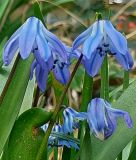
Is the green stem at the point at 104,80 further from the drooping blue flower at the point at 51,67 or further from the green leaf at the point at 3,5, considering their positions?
the green leaf at the point at 3,5

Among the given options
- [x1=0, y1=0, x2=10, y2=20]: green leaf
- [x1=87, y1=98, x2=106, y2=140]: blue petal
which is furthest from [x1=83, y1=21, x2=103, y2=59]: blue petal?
[x1=0, y1=0, x2=10, y2=20]: green leaf

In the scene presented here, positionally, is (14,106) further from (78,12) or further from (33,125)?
(78,12)

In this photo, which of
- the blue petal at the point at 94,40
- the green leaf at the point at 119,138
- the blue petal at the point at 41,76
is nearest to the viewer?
the blue petal at the point at 94,40

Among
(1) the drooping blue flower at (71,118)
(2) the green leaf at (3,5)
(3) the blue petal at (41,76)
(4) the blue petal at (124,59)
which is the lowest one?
(1) the drooping blue flower at (71,118)

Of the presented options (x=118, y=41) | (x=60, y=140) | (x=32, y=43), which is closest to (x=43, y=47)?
(x=32, y=43)

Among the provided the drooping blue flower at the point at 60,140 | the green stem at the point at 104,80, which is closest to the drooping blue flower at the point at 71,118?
the drooping blue flower at the point at 60,140

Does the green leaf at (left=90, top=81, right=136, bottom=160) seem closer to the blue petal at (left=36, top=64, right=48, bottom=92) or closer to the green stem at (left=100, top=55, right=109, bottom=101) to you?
the green stem at (left=100, top=55, right=109, bottom=101)

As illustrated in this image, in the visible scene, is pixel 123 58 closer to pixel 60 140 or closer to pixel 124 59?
pixel 124 59
